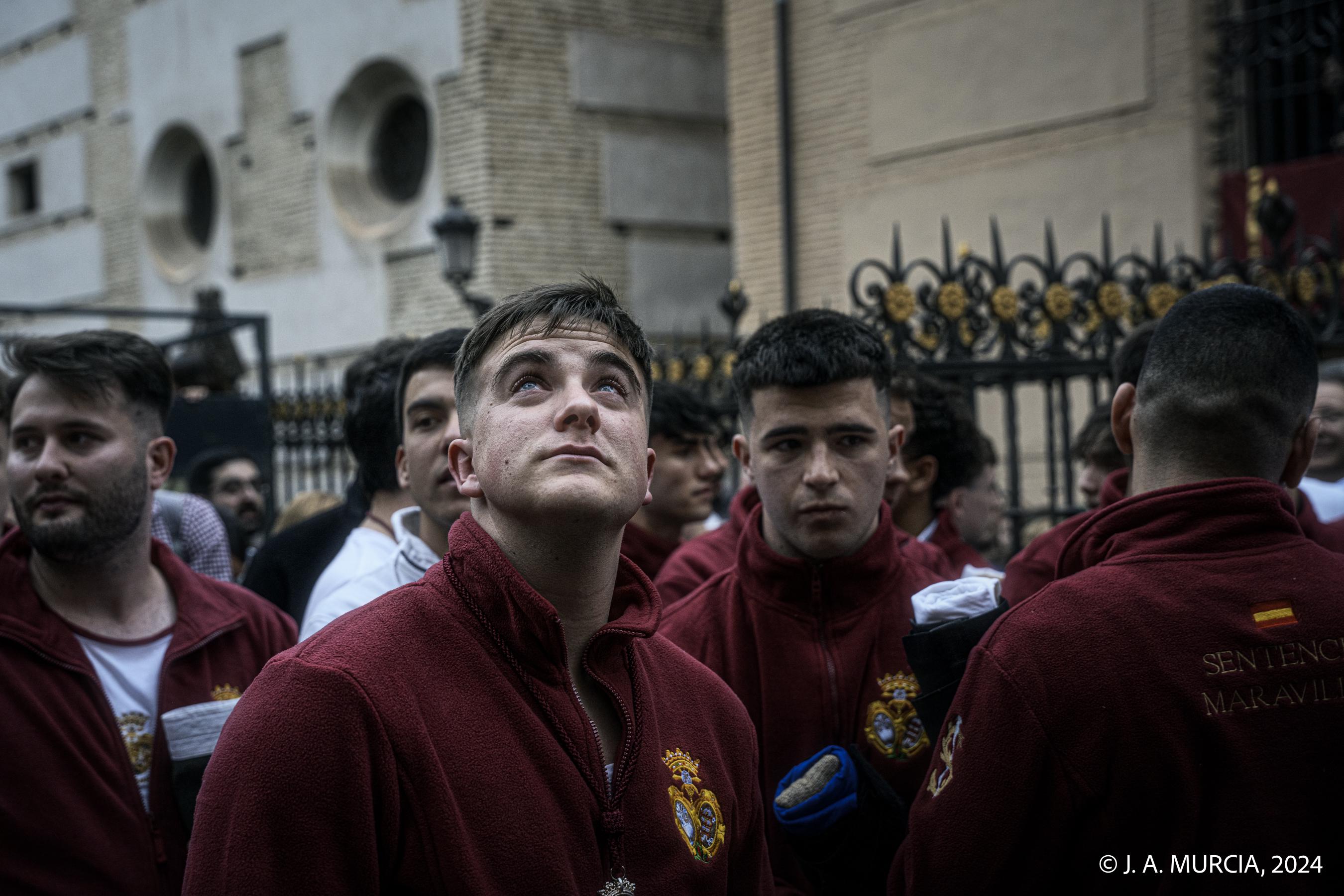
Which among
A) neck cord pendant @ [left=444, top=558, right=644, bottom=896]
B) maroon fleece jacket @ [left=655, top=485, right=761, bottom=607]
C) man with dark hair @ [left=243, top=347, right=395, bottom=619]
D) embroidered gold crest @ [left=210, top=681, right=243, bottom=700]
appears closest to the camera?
neck cord pendant @ [left=444, top=558, right=644, bottom=896]

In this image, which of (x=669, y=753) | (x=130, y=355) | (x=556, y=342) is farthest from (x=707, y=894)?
(x=130, y=355)

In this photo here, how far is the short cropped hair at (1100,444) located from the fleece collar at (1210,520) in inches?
79.0

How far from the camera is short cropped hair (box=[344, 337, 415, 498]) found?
4051mm

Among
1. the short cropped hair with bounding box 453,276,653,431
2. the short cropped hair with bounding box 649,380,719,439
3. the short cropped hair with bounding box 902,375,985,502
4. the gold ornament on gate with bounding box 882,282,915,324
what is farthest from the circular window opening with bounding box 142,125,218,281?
the short cropped hair with bounding box 453,276,653,431

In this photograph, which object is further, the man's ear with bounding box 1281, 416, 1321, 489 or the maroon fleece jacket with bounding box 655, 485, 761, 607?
the maroon fleece jacket with bounding box 655, 485, 761, 607

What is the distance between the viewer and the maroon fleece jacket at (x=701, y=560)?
12.5 feet

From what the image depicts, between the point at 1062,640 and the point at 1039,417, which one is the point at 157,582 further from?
the point at 1039,417

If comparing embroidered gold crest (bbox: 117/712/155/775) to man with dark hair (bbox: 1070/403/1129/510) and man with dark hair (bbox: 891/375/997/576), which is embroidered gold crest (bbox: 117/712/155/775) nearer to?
man with dark hair (bbox: 891/375/997/576)

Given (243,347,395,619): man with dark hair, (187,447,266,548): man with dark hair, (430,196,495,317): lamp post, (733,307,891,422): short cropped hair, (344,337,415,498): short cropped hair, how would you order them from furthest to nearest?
(430,196,495,317): lamp post < (187,447,266,548): man with dark hair < (243,347,395,619): man with dark hair < (344,337,415,498): short cropped hair < (733,307,891,422): short cropped hair

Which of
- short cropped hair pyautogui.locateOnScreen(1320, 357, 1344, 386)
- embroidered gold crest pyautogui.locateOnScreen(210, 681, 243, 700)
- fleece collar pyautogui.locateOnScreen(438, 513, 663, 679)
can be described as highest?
short cropped hair pyautogui.locateOnScreen(1320, 357, 1344, 386)

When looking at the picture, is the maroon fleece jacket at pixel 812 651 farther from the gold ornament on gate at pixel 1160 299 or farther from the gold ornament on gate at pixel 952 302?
the gold ornament on gate at pixel 1160 299

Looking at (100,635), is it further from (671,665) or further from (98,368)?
(671,665)

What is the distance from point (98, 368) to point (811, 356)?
185 centimetres

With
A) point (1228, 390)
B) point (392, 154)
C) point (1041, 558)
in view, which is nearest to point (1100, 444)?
point (1041, 558)
